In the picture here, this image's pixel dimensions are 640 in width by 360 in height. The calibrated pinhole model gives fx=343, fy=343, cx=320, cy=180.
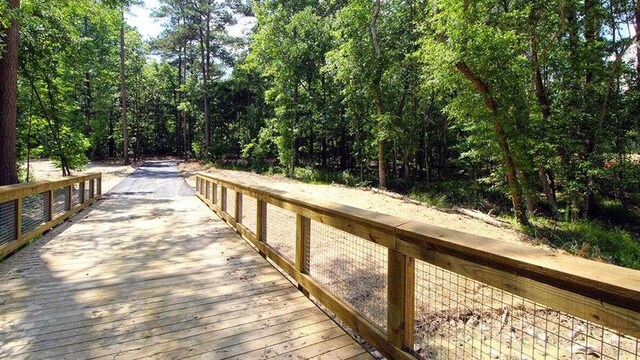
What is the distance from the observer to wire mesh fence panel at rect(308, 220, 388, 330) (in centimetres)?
380

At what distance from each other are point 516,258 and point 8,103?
9.28 m

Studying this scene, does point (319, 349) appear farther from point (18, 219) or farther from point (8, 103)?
Answer: point (8, 103)

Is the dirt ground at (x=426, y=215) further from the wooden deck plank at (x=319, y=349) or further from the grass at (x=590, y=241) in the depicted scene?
the wooden deck plank at (x=319, y=349)

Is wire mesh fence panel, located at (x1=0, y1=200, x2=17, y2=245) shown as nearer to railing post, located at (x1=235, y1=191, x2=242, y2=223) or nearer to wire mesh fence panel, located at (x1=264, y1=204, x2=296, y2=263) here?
railing post, located at (x1=235, y1=191, x2=242, y2=223)

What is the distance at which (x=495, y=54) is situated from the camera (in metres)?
8.25

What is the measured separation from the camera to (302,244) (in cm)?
317

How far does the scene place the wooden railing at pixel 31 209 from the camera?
4.16 metres

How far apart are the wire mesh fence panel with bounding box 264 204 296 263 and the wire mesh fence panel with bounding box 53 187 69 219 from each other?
379cm

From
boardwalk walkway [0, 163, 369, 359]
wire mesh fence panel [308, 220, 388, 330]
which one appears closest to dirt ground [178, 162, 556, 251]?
wire mesh fence panel [308, 220, 388, 330]

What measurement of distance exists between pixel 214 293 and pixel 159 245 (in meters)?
2.16

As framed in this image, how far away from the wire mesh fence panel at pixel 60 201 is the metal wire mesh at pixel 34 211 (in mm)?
443

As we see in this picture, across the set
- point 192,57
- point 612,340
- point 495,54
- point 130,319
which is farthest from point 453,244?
point 192,57

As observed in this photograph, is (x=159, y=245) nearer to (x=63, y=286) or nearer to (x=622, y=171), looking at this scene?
(x=63, y=286)

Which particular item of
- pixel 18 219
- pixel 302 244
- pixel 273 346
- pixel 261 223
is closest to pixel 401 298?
pixel 273 346
